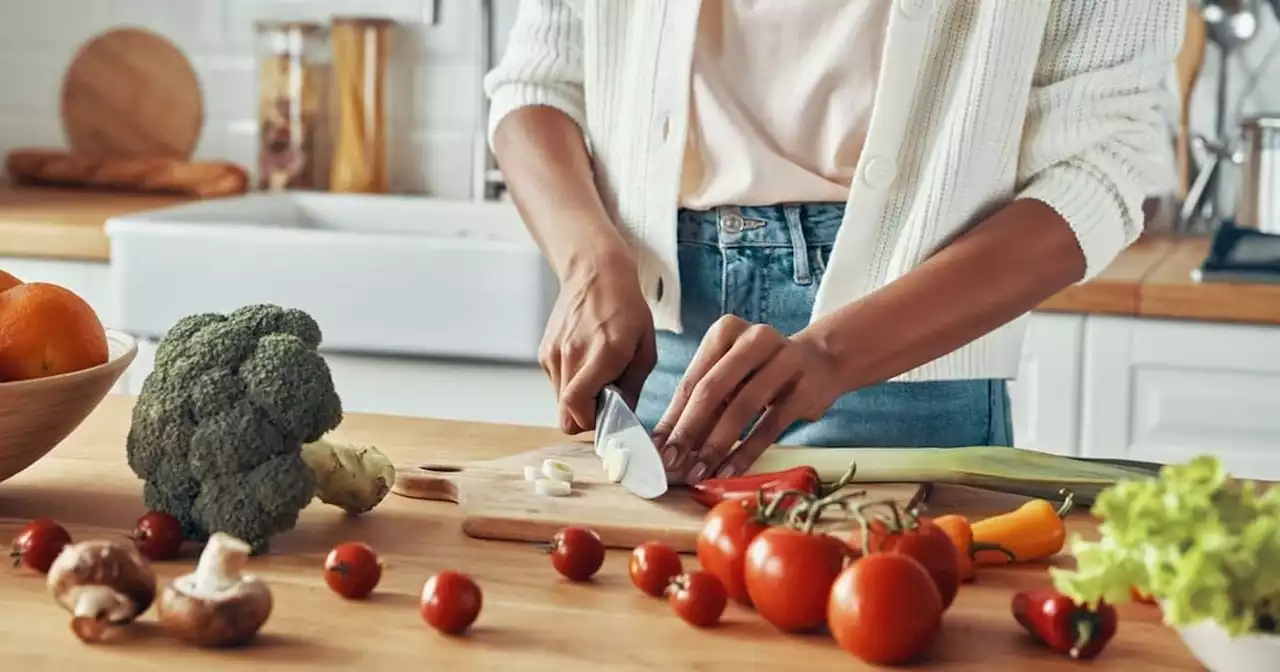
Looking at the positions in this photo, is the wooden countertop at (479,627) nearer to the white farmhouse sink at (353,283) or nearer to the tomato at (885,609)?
the tomato at (885,609)

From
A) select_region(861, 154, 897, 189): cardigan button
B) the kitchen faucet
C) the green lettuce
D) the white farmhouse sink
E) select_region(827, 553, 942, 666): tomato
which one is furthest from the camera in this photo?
the kitchen faucet

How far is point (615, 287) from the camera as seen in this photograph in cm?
142

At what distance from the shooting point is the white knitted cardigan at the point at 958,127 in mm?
1450

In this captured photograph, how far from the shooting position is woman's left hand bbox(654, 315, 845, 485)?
1262 millimetres

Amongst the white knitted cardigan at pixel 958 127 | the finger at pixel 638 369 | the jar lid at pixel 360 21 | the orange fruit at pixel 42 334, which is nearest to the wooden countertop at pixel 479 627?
the orange fruit at pixel 42 334

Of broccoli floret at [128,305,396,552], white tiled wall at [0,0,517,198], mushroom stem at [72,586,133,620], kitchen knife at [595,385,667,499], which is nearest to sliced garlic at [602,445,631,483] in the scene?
kitchen knife at [595,385,667,499]

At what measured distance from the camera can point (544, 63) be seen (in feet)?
5.36

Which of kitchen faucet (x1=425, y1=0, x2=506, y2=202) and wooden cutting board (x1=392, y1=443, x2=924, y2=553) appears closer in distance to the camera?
wooden cutting board (x1=392, y1=443, x2=924, y2=553)

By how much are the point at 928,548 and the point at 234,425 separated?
1.49 ft

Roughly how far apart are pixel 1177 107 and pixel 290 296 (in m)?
1.47

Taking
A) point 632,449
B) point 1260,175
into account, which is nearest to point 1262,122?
point 1260,175

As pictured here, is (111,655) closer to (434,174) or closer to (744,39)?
(744,39)

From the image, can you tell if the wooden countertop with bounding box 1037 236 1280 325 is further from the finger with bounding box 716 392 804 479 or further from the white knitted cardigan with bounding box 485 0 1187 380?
the finger with bounding box 716 392 804 479

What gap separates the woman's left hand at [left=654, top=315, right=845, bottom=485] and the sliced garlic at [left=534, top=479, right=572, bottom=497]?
0.26ft
